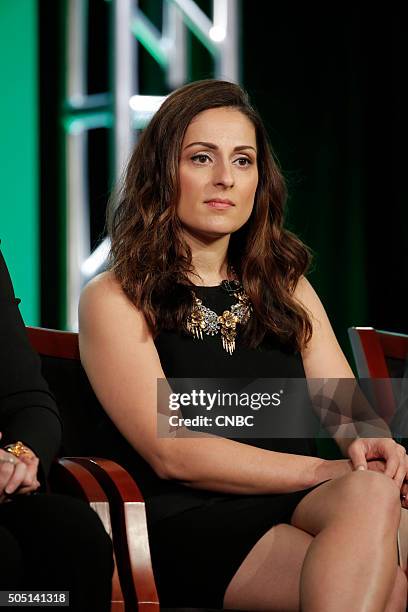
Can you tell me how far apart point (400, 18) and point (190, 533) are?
11.2 ft

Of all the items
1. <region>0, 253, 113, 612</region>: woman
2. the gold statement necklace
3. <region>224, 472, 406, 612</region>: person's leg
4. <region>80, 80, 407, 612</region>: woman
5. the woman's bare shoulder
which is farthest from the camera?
the gold statement necklace

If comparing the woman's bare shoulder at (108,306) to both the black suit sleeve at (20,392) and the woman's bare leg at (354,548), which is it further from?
the woman's bare leg at (354,548)

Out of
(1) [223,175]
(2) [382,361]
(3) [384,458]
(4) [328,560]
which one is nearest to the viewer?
(4) [328,560]

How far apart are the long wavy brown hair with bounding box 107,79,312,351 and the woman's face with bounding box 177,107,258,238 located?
0.07 ft

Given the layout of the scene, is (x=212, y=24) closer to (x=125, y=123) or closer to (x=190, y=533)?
(x=125, y=123)

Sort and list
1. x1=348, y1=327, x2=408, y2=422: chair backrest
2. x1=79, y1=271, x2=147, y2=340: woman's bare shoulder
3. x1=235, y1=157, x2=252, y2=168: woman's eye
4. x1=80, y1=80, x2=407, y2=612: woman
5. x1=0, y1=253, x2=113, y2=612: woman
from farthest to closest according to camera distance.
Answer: x1=348, y1=327, x2=408, y2=422: chair backrest
x1=235, y1=157, x2=252, y2=168: woman's eye
x1=79, y1=271, x2=147, y2=340: woman's bare shoulder
x1=80, y1=80, x2=407, y2=612: woman
x1=0, y1=253, x2=113, y2=612: woman

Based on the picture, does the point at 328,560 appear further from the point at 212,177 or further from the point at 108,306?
the point at 212,177

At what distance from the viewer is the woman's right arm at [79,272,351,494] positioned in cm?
229

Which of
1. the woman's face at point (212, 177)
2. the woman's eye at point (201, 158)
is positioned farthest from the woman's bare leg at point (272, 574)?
the woman's eye at point (201, 158)

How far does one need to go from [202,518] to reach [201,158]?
82cm

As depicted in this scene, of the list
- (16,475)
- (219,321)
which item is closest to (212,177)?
(219,321)

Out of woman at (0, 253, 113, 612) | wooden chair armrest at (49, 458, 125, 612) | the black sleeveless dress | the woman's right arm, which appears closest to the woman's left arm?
the black sleeveless dress

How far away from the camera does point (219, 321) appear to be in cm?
253

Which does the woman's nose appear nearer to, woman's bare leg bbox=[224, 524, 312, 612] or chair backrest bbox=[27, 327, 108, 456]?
chair backrest bbox=[27, 327, 108, 456]
